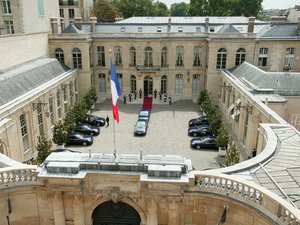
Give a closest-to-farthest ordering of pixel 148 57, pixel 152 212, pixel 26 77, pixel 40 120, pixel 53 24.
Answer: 1. pixel 152 212
2. pixel 40 120
3. pixel 26 77
4. pixel 53 24
5. pixel 148 57

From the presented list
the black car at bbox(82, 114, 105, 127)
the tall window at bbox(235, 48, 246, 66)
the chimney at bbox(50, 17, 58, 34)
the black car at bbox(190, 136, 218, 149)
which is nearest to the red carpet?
the black car at bbox(82, 114, 105, 127)

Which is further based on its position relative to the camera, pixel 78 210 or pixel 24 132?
pixel 24 132

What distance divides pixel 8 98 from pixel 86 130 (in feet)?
32.5

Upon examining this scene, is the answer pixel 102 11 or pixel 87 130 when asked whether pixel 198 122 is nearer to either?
pixel 87 130

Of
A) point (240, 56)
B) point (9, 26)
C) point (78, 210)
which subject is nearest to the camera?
point (78, 210)

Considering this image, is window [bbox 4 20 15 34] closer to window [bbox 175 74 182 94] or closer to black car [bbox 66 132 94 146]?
black car [bbox 66 132 94 146]

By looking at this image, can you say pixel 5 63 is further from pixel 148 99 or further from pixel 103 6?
pixel 103 6

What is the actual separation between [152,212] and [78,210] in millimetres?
3655

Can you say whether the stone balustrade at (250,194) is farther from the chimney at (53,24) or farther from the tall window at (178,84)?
the chimney at (53,24)

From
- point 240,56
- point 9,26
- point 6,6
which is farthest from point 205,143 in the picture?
point 6,6

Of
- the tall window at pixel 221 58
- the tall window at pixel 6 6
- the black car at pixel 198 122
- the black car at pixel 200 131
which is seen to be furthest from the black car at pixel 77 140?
the tall window at pixel 221 58

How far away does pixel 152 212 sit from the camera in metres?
14.6

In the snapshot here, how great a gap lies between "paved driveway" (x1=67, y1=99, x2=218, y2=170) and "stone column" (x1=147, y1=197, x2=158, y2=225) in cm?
1396

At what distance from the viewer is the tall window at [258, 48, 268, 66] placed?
1805 inches
